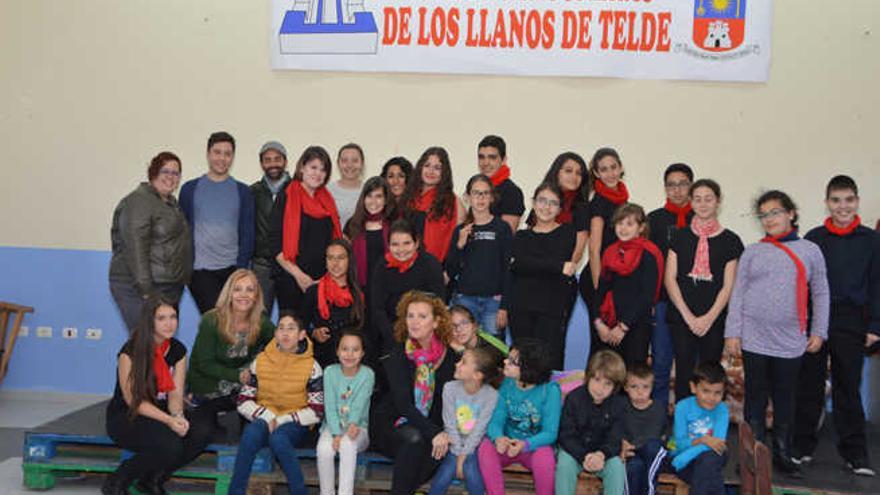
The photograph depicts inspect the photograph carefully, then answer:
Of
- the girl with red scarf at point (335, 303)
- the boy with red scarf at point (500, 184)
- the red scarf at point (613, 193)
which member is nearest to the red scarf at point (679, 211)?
the red scarf at point (613, 193)

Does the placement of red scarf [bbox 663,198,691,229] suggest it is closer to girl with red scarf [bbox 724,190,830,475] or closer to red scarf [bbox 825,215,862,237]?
girl with red scarf [bbox 724,190,830,475]

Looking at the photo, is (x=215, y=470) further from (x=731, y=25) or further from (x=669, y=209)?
(x=731, y=25)

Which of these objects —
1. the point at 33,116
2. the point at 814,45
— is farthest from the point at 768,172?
the point at 33,116

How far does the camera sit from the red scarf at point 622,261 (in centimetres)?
432

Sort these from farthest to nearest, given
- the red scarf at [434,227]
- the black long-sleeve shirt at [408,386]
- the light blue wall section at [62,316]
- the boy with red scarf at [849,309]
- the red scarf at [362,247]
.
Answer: the light blue wall section at [62,316] → the red scarf at [434,227] → the red scarf at [362,247] → the boy with red scarf at [849,309] → the black long-sleeve shirt at [408,386]

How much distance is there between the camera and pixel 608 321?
4.38 m

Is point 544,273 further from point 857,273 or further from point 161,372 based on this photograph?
point 161,372

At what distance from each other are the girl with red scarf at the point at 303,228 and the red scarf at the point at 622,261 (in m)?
1.48

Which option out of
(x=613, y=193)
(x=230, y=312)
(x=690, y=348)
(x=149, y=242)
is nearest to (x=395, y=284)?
(x=230, y=312)

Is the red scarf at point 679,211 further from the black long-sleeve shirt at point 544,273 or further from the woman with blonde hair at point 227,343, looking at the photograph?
the woman with blonde hair at point 227,343

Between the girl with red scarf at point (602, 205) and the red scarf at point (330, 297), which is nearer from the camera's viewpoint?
the red scarf at point (330, 297)

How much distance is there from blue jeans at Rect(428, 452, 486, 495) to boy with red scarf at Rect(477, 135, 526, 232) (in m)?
1.50

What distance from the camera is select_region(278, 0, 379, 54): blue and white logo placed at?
5.95 meters

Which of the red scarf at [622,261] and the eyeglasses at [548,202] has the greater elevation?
the eyeglasses at [548,202]
